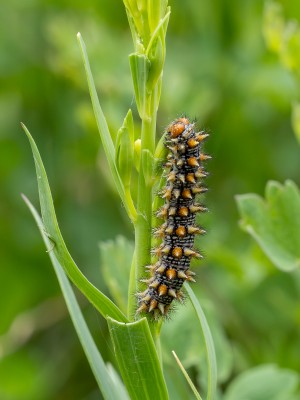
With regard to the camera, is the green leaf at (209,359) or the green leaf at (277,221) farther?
the green leaf at (277,221)

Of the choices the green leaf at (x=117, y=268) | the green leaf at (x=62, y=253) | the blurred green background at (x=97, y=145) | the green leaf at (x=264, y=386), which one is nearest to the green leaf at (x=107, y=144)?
the green leaf at (x=62, y=253)

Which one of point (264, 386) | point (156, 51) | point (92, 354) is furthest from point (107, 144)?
point (264, 386)

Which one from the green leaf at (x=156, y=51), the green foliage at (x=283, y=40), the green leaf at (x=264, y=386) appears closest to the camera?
the green leaf at (x=156, y=51)

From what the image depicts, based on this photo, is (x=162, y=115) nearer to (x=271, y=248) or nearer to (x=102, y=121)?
(x=271, y=248)

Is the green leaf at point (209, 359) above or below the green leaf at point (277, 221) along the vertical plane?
below

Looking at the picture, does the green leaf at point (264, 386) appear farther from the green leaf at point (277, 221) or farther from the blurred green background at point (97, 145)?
the blurred green background at point (97, 145)

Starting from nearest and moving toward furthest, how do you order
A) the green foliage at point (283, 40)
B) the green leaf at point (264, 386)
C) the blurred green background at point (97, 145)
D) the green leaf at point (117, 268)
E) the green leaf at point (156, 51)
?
the green leaf at point (156, 51)
the green leaf at point (117, 268)
the green leaf at point (264, 386)
the green foliage at point (283, 40)
the blurred green background at point (97, 145)

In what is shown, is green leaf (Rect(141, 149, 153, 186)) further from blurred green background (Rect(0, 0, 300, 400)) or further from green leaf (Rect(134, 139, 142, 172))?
blurred green background (Rect(0, 0, 300, 400))
